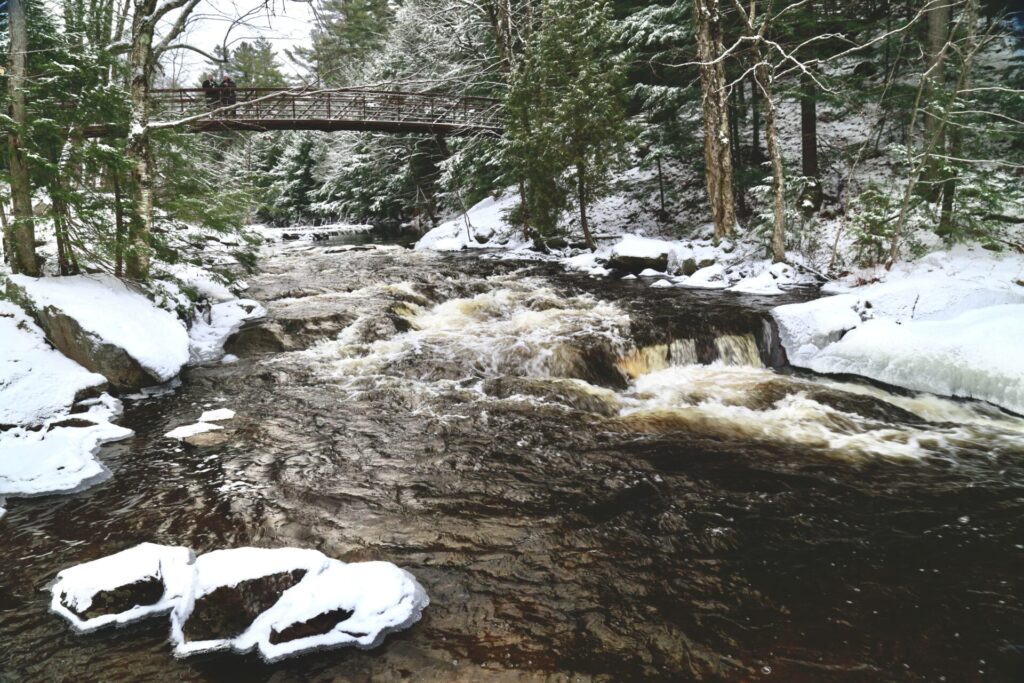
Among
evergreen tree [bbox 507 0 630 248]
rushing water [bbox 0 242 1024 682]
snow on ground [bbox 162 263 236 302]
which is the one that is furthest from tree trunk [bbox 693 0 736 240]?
snow on ground [bbox 162 263 236 302]

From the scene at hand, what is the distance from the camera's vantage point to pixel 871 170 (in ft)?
50.8

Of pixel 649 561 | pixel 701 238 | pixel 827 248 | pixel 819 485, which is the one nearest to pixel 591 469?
pixel 649 561

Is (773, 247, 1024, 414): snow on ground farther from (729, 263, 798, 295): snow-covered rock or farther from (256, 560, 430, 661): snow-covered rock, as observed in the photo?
(256, 560, 430, 661): snow-covered rock

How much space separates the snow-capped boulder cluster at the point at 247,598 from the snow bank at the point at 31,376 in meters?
3.43

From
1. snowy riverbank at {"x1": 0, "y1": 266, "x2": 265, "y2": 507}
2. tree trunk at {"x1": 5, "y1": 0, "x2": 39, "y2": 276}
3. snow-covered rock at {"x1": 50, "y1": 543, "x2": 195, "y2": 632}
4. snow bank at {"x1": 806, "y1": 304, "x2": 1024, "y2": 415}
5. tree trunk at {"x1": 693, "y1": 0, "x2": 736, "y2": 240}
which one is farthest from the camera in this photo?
tree trunk at {"x1": 693, "y1": 0, "x2": 736, "y2": 240}

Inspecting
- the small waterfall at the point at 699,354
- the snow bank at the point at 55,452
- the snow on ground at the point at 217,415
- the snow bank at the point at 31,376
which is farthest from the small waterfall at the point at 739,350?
the snow bank at the point at 31,376

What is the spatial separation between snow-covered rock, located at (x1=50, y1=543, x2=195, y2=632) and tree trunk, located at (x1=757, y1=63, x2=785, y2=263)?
479 inches

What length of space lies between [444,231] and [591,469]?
19289 mm

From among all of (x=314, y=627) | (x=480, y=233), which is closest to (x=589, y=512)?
(x=314, y=627)

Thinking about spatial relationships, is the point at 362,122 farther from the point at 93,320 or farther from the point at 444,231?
the point at 93,320

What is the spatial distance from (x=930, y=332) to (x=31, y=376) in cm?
1104

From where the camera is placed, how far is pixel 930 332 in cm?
669

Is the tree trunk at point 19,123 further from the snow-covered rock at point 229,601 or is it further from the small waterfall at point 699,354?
the small waterfall at point 699,354

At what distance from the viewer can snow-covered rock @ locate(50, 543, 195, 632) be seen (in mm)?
3002
